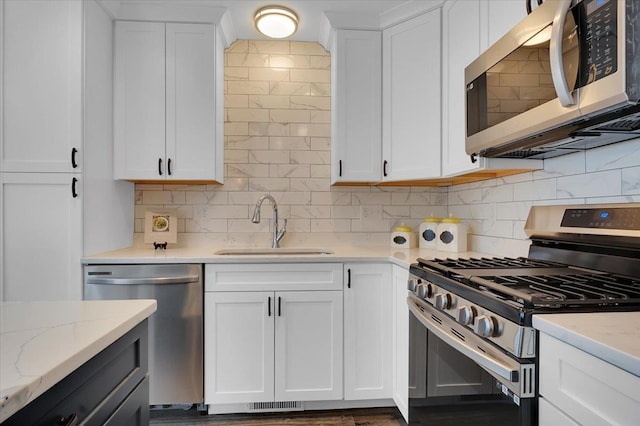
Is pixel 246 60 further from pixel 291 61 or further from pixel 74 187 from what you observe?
pixel 74 187

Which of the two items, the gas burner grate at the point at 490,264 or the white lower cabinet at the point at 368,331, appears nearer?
the gas burner grate at the point at 490,264

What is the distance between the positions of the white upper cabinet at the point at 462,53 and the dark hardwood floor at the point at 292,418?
143 centimetres

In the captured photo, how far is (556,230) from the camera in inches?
60.7

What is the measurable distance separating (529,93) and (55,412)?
60.3 inches

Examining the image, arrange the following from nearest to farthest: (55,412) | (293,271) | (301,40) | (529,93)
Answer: (55,412)
(529,93)
(293,271)
(301,40)

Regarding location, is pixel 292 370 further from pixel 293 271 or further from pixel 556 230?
pixel 556 230

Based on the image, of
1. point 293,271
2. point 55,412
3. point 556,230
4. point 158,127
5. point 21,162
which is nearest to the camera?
point 55,412

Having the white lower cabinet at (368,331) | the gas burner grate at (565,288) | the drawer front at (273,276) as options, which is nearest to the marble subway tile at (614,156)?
the gas burner grate at (565,288)

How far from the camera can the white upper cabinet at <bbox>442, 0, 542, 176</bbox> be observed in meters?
1.62

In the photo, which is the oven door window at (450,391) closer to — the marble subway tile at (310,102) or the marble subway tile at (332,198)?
the marble subway tile at (332,198)

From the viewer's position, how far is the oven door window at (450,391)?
93cm

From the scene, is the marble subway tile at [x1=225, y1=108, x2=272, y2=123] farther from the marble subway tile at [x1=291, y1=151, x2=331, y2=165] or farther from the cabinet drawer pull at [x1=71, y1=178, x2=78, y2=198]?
the cabinet drawer pull at [x1=71, y1=178, x2=78, y2=198]

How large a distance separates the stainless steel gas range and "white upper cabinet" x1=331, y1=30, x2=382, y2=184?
91 cm

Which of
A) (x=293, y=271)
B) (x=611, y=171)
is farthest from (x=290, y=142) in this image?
(x=611, y=171)
